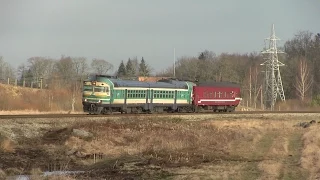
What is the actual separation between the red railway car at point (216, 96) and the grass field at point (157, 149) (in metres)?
11.3

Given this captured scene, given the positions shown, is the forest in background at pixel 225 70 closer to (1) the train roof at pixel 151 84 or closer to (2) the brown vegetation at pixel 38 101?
(2) the brown vegetation at pixel 38 101

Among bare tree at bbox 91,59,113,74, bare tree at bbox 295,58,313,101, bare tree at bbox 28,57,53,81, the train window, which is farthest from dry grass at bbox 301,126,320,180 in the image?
bare tree at bbox 91,59,113,74

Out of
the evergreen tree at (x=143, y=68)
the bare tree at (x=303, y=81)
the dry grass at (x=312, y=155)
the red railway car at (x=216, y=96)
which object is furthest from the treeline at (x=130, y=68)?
the dry grass at (x=312, y=155)

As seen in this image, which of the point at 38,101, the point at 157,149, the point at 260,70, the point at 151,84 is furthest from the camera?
the point at 260,70

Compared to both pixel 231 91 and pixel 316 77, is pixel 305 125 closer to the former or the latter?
pixel 231 91

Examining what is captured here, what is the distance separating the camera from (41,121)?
27812mm

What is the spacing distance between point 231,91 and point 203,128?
19132mm

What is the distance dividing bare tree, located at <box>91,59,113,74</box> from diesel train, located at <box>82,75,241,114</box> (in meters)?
80.9

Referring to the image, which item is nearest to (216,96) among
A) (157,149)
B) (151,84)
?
(151,84)

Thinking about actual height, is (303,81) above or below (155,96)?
above

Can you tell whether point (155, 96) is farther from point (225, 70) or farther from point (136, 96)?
point (225, 70)

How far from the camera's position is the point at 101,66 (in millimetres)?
131125

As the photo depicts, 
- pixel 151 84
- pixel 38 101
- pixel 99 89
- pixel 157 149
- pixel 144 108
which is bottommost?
pixel 157 149

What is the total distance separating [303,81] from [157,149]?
69.2 meters
